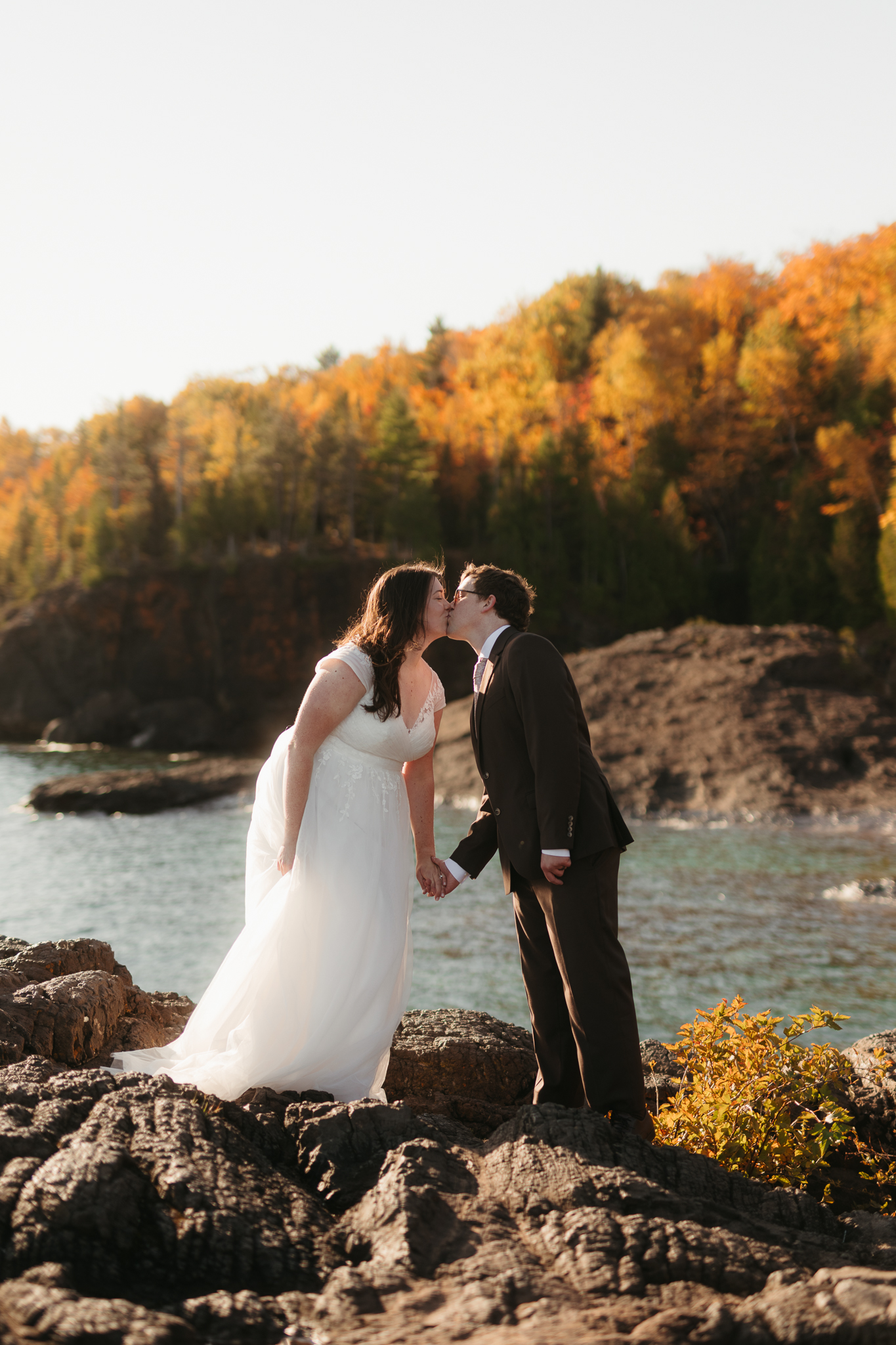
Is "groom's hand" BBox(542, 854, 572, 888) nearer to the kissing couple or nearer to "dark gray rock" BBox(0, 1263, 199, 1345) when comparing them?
the kissing couple

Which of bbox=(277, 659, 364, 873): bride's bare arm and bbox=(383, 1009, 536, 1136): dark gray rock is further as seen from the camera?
bbox=(383, 1009, 536, 1136): dark gray rock

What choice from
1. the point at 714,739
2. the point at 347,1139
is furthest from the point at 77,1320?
the point at 714,739

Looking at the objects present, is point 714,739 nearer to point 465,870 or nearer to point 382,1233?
point 465,870

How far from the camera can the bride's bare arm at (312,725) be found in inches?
166

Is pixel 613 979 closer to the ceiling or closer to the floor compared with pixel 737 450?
closer to the floor

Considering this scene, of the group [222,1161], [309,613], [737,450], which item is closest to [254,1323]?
[222,1161]

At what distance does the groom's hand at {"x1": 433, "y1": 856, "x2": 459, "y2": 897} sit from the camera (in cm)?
456

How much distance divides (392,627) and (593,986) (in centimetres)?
178

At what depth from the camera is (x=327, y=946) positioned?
4180 millimetres

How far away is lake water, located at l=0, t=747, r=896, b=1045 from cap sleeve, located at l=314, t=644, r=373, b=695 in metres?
5.64

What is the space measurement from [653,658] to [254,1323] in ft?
87.6

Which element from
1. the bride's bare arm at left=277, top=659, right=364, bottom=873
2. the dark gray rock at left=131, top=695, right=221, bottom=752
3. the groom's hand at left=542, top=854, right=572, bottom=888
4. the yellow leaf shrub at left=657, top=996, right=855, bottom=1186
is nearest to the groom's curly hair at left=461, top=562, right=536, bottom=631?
the bride's bare arm at left=277, top=659, right=364, bottom=873

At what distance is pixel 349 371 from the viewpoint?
7288 cm

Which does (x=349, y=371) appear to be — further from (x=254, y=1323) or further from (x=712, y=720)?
(x=254, y=1323)
